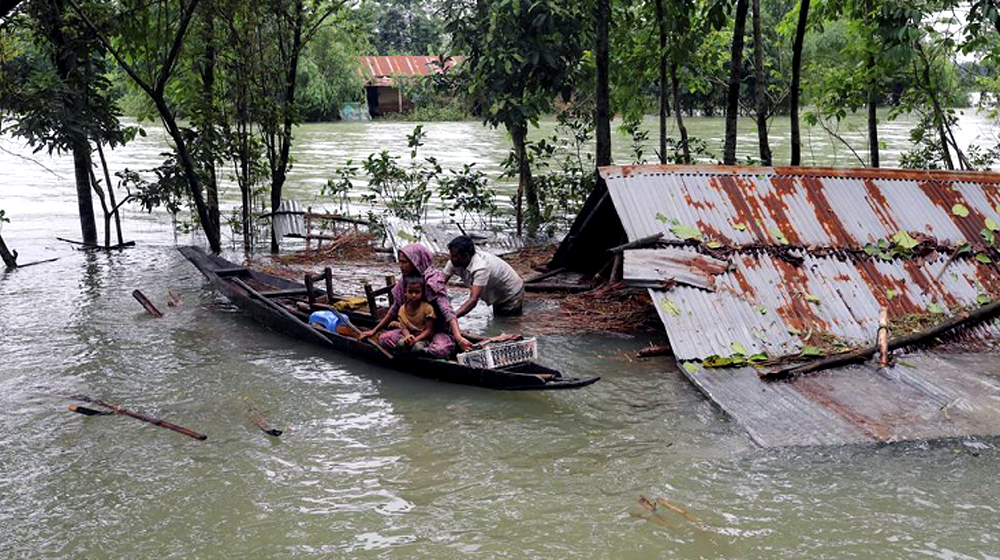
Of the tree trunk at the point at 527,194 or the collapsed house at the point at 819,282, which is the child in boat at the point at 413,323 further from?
the tree trunk at the point at 527,194

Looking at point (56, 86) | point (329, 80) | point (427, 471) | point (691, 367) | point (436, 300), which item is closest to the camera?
point (427, 471)

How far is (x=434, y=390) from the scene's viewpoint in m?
7.91

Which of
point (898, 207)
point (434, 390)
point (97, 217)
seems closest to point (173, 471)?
point (434, 390)

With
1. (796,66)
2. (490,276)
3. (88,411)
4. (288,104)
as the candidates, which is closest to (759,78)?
(796,66)

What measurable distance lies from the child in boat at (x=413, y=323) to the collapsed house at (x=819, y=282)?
5.99 feet

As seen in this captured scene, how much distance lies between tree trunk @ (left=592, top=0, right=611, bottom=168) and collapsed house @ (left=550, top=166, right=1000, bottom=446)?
3.12 m

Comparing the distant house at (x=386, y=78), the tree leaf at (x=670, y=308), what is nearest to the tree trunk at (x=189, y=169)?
the tree leaf at (x=670, y=308)

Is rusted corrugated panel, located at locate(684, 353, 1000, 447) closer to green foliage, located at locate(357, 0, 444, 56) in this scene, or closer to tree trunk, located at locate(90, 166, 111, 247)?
tree trunk, located at locate(90, 166, 111, 247)

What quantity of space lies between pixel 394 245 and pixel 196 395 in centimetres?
578

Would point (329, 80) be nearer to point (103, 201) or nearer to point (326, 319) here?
point (103, 201)

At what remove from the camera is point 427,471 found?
20.7 ft

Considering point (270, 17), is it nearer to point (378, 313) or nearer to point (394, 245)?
point (394, 245)

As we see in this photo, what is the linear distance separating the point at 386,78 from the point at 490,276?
144 ft

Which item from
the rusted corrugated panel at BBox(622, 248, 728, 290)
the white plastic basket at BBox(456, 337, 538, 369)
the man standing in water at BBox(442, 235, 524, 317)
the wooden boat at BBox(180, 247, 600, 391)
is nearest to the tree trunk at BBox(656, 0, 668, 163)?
the man standing in water at BBox(442, 235, 524, 317)
